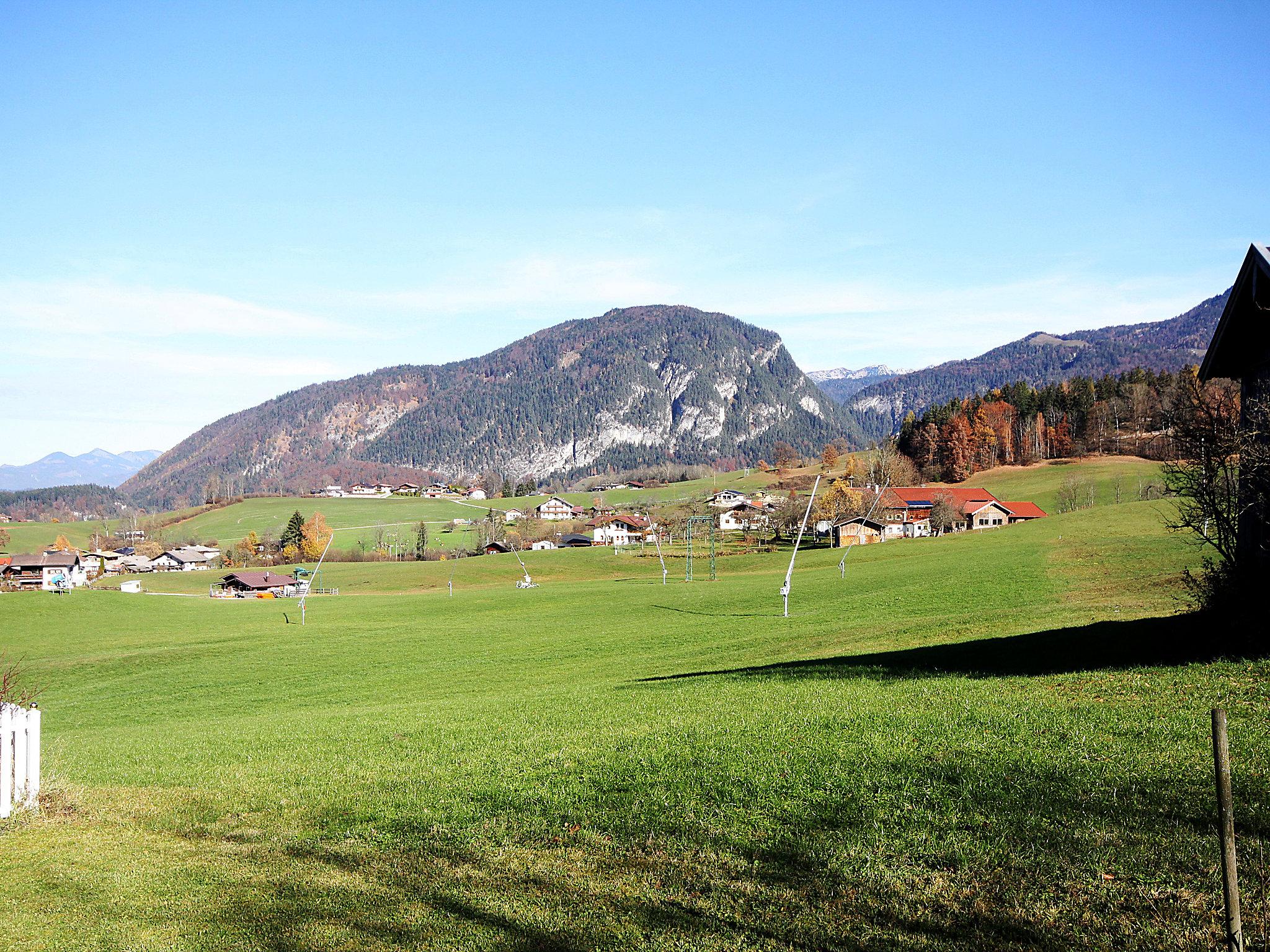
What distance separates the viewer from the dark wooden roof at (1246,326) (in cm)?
1636

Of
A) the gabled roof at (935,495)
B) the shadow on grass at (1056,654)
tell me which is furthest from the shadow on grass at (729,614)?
the gabled roof at (935,495)

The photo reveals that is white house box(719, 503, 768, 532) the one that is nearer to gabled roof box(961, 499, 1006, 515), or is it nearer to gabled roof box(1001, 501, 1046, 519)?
gabled roof box(961, 499, 1006, 515)

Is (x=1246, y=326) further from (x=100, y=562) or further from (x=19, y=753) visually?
(x=100, y=562)

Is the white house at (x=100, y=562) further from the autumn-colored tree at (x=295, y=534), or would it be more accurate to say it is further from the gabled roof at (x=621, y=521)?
the gabled roof at (x=621, y=521)

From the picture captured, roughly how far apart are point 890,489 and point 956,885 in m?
127

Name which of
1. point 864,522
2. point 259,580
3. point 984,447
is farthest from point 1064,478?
point 259,580

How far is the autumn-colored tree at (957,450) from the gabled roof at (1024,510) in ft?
106

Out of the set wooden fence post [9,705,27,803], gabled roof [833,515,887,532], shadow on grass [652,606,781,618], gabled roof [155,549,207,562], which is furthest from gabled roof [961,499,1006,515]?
gabled roof [155,549,207,562]

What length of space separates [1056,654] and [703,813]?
1234 centimetres

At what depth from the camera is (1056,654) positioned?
60.3 ft

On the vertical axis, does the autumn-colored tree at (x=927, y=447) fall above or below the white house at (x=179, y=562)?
above

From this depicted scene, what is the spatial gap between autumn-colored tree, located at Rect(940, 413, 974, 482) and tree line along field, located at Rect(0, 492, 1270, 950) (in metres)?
132

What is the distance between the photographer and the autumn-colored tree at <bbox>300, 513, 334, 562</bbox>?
15675 centimetres

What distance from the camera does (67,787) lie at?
13555 millimetres
